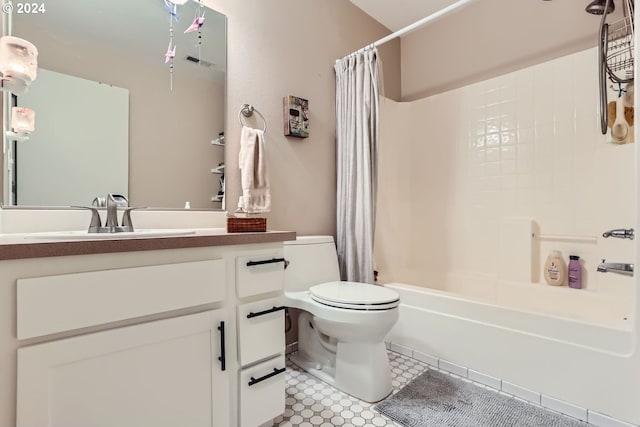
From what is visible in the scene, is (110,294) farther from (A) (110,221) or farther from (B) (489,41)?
(B) (489,41)

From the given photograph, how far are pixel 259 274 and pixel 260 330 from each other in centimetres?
20

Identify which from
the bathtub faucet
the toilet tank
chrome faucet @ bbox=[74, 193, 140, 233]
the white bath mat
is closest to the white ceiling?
the toilet tank

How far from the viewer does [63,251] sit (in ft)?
2.40

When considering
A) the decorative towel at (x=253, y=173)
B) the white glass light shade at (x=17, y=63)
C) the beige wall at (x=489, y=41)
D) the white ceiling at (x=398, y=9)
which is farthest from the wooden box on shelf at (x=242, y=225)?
the beige wall at (x=489, y=41)

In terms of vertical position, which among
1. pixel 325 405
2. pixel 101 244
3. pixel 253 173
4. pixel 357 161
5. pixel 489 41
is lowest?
pixel 325 405

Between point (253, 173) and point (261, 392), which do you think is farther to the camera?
point (253, 173)

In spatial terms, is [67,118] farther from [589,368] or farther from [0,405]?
[589,368]

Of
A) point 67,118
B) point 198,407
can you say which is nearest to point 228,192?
point 67,118

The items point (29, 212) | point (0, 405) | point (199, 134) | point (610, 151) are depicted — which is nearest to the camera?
point (0, 405)

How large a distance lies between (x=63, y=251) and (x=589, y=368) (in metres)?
1.85

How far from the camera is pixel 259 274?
3.65 ft

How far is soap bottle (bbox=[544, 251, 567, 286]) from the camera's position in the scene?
6.23 ft

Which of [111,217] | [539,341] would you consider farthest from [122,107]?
[539,341]

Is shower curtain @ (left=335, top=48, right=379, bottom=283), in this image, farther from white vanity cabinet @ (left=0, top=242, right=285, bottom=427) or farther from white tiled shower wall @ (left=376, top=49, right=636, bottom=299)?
white vanity cabinet @ (left=0, top=242, right=285, bottom=427)
